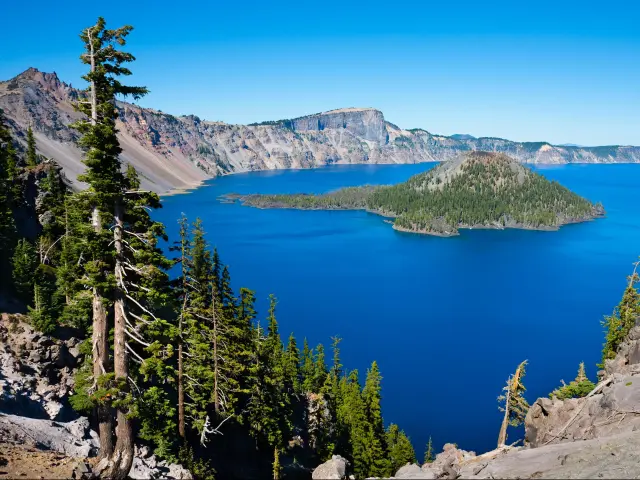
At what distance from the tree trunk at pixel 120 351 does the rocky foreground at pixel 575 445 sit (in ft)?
36.7

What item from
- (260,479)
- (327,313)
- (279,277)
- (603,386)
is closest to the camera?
(603,386)

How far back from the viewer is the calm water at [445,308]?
74.9m

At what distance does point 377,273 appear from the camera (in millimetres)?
146750

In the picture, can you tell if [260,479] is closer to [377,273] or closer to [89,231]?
[89,231]

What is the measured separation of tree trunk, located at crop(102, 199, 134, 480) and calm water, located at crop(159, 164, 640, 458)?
52.8 metres

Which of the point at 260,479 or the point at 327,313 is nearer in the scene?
the point at 260,479

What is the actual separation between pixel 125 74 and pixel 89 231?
5929mm

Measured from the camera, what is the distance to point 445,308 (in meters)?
116

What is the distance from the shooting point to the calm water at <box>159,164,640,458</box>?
74.9 meters

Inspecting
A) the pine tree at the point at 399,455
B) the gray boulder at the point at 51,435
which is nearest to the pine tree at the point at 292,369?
the pine tree at the point at 399,455

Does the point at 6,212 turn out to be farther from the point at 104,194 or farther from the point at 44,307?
the point at 104,194

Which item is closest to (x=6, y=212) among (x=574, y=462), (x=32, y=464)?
(x=32, y=464)

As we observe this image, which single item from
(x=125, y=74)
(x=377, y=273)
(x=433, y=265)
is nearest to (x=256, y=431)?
(x=125, y=74)

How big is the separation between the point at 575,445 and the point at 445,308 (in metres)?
97.9
